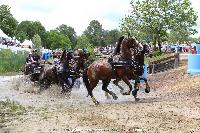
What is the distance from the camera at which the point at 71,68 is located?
73.8ft

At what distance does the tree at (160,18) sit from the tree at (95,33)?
8670cm

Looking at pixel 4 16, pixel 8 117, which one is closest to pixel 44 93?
pixel 8 117

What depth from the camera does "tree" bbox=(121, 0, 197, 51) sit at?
44.8 m

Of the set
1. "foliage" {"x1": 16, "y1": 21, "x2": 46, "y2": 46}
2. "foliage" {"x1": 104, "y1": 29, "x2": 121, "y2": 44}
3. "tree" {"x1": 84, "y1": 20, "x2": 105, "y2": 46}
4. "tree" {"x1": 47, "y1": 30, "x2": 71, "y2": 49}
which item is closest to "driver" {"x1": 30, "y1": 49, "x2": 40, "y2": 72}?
"foliage" {"x1": 104, "y1": 29, "x2": 121, "y2": 44}

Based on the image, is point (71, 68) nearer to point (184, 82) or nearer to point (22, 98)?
point (22, 98)

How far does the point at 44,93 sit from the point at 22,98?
1.67 meters

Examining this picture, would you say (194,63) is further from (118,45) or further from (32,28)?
(32,28)

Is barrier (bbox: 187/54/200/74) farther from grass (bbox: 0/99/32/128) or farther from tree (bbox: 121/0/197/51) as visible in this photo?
tree (bbox: 121/0/197/51)

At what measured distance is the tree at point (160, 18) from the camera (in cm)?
4475

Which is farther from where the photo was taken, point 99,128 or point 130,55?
point 130,55

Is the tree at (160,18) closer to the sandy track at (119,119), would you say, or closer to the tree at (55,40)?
the sandy track at (119,119)

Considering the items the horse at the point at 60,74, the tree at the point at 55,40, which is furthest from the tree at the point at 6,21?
the horse at the point at 60,74

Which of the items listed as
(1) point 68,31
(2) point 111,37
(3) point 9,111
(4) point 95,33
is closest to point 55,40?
(4) point 95,33

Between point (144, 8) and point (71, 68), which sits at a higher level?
point (144, 8)
